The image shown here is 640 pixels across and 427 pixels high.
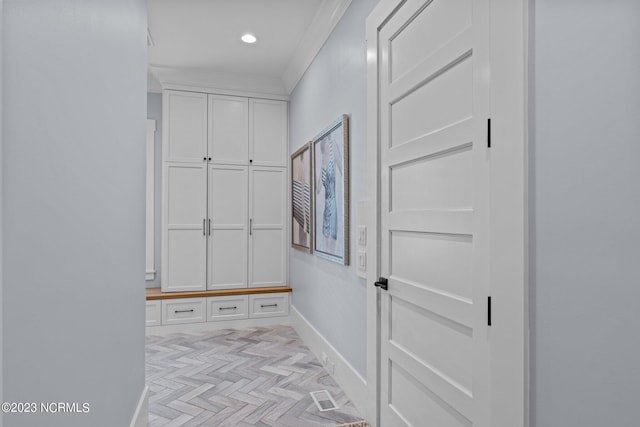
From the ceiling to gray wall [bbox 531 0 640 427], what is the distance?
1.93 meters

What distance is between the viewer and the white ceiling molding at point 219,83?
13.1 ft

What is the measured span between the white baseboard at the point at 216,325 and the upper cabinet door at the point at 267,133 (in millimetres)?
1803

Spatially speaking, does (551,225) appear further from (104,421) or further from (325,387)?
(325,387)

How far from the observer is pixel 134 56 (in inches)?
68.2

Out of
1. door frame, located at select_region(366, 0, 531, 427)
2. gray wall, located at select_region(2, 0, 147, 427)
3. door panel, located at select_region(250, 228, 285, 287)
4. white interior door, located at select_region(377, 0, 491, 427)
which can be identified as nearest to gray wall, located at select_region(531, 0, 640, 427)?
door frame, located at select_region(366, 0, 531, 427)

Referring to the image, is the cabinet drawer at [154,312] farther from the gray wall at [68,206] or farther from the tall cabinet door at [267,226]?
the gray wall at [68,206]

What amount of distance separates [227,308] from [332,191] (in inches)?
83.3

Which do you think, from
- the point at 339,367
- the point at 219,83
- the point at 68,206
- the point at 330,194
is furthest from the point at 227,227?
the point at 68,206

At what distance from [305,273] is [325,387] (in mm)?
1244

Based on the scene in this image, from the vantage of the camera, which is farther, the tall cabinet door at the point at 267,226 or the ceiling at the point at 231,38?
the tall cabinet door at the point at 267,226

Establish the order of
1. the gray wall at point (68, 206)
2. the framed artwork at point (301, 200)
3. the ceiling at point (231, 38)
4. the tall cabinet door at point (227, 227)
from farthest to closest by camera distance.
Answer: the tall cabinet door at point (227, 227)
the framed artwork at point (301, 200)
the ceiling at point (231, 38)
the gray wall at point (68, 206)

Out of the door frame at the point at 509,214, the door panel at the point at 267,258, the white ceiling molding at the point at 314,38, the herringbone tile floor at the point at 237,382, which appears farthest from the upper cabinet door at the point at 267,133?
the door frame at the point at 509,214

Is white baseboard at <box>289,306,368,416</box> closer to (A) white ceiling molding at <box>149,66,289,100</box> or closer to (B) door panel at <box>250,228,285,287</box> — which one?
(B) door panel at <box>250,228,285,287</box>

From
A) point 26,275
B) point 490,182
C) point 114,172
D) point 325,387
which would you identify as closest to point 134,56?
point 114,172
